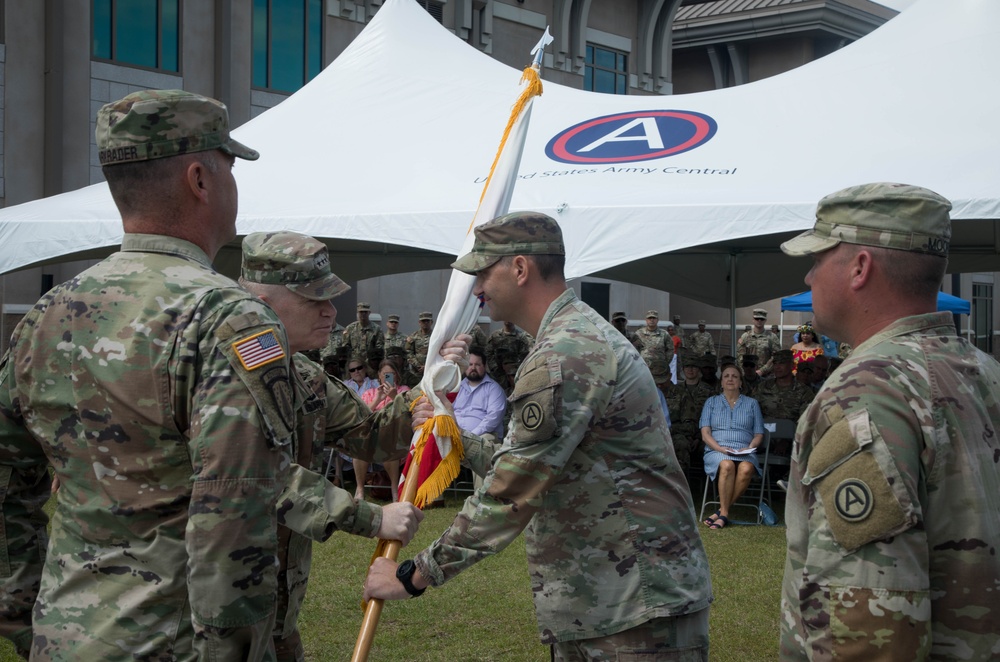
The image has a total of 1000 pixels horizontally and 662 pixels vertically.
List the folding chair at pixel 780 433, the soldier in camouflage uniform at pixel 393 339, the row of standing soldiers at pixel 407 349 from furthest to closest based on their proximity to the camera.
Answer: the soldier in camouflage uniform at pixel 393 339 → the row of standing soldiers at pixel 407 349 → the folding chair at pixel 780 433

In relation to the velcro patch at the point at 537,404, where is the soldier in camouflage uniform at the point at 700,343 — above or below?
below

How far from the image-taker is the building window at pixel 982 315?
33156 mm

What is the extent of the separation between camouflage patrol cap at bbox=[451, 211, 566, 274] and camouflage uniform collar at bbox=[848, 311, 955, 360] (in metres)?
1.11

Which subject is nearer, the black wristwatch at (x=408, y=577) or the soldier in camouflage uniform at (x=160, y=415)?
the soldier in camouflage uniform at (x=160, y=415)

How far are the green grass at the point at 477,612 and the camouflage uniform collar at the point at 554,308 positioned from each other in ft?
9.53

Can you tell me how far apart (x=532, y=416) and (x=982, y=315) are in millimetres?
35115

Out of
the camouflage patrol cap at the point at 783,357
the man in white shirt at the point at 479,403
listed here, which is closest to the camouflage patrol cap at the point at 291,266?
the man in white shirt at the point at 479,403

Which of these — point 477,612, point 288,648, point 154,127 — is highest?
point 154,127

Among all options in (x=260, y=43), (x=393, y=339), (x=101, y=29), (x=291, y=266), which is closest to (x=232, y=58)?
(x=260, y=43)

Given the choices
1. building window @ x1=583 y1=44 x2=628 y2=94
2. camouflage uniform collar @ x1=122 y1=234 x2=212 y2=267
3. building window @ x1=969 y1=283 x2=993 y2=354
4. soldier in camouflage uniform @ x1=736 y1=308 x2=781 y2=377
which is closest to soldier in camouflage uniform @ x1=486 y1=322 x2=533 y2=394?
soldier in camouflage uniform @ x1=736 y1=308 x2=781 y2=377

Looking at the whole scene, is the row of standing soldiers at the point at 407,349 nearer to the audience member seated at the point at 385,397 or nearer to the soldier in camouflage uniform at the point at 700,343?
the audience member seated at the point at 385,397

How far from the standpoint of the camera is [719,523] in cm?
877

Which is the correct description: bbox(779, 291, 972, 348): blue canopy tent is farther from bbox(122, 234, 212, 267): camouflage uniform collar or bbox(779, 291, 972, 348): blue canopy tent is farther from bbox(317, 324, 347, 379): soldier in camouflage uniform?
bbox(122, 234, 212, 267): camouflage uniform collar

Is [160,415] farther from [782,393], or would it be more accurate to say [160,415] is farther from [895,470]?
[782,393]
